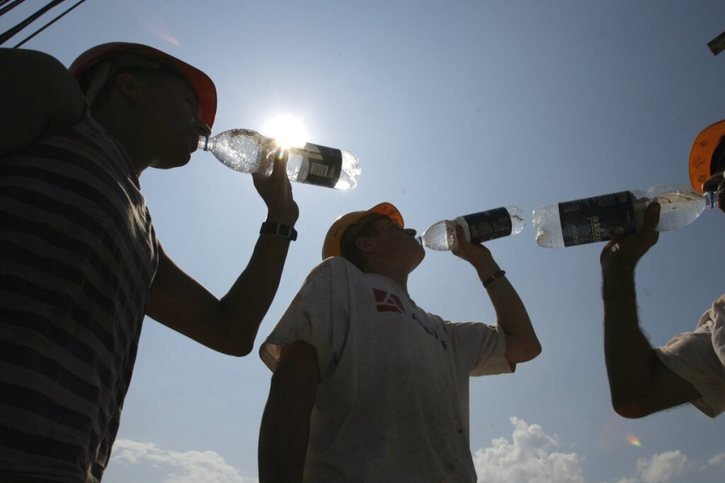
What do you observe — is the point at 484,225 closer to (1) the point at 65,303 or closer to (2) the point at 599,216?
(2) the point at 599,216

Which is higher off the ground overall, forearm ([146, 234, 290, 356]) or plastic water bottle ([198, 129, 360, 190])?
plastic water bottle ([198, 129, 360, 190])

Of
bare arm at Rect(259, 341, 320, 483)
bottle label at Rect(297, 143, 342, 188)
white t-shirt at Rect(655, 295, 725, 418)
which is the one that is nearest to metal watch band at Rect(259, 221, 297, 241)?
bare arm at Rect(259, 341, 320, 483)

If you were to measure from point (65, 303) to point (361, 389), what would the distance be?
4.88ft

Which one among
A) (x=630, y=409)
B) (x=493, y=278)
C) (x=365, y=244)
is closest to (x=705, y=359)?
(x=630, y=409)

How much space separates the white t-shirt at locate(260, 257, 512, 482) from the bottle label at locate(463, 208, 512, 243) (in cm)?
129

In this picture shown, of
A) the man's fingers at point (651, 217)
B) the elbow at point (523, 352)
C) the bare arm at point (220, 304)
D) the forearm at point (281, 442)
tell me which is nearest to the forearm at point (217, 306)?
the bare arm at point (220, 304)

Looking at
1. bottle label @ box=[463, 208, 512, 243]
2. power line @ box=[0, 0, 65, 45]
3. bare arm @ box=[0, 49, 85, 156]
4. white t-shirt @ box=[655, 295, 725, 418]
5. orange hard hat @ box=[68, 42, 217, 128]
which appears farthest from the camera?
bottle label @ box=[463, 208, 512, 243]

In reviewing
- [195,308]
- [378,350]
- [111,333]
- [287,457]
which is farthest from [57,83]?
[378,350]

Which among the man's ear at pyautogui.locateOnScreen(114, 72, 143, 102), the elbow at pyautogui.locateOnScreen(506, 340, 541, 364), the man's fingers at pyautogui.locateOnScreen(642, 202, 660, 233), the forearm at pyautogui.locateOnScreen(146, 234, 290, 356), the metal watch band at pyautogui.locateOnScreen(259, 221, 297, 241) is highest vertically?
the man's fingers at pyautogui.locateOnScreen(642, 202, 660, 233)

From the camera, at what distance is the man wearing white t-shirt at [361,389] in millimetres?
2342

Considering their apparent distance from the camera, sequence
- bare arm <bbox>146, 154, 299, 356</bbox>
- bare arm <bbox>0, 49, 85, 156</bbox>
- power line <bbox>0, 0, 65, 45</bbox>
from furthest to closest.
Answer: power line <bbox>0, 0, 65, 45</bbox>, bare arm <bbox>146, 154, 299, 356</bbox>, bare arm <bbox>0, 49, 85, 156</bbox>

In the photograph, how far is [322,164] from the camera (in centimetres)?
378

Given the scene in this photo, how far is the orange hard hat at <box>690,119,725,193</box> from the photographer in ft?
12.2

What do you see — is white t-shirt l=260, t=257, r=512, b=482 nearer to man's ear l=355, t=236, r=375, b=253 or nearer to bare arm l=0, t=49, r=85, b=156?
man's ear l=355, t=236, r=375, b=253
